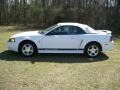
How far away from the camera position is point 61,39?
39.1 ft

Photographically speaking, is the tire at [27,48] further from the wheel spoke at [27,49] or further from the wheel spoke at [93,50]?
the wheel spoke at [93,50]

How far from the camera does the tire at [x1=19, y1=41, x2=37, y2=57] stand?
39.0 ft

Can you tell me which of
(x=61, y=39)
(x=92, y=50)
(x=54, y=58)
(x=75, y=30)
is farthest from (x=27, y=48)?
(x=92, y=50)

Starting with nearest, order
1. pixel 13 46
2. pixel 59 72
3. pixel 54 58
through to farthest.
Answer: pixel 59 72 < pixel 54 58 < pixel 13 46

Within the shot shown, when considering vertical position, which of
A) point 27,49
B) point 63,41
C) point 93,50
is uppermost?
point 63,41

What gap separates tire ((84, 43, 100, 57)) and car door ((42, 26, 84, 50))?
47 cm

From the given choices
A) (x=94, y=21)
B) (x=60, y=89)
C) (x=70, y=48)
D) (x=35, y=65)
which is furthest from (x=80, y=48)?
(x=94, y=21)

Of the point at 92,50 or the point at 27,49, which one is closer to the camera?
the point at 27,49

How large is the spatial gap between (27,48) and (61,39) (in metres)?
1.53

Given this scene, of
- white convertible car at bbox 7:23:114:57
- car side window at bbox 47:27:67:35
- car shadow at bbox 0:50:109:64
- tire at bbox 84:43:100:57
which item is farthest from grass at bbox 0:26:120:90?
car side window at bbox 47:27:67:35

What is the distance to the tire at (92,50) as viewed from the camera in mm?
12076

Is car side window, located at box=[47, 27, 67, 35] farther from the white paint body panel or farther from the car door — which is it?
Result: the white paint body panel

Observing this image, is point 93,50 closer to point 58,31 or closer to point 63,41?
point 63,41

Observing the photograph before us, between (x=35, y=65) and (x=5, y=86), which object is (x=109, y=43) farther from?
(x=5, y=86)
